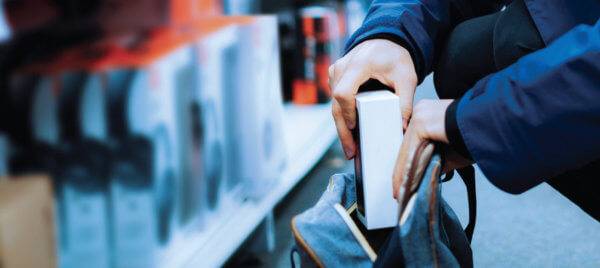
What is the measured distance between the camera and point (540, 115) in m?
0.74

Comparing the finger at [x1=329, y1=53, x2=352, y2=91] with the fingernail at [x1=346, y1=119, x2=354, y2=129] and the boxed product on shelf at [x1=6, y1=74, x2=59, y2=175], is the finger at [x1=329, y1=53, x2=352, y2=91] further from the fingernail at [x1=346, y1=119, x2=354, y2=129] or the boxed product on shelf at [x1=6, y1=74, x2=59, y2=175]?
the boxed product on shelf at [x1=6, y1=74, x2=59, y2=175]

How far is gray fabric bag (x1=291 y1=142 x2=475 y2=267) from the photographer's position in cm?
71

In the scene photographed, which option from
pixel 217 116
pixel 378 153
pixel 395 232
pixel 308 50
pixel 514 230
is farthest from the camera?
pixel 308 50

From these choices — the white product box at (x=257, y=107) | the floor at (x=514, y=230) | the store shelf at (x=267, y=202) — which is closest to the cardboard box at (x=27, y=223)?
the store shelf at (x=267, y=202)

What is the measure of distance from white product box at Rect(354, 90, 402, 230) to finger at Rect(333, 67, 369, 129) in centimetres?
4

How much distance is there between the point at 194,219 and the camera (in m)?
1.24

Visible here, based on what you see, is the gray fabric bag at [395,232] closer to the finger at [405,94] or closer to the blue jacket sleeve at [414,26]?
the finger at [405,94]

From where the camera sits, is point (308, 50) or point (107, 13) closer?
point (107, 13)

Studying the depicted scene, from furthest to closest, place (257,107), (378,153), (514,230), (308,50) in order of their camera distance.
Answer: (308,50) < (514,230) < (257,107) < (378,153)

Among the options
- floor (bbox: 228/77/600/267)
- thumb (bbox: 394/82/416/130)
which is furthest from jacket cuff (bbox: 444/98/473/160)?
floor (bbox: 228/77/600/267)

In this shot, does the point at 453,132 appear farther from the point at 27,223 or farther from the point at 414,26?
the point at 27,223

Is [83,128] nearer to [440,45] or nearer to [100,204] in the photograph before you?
[100,204]

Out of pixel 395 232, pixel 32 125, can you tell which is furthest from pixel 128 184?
pixel 395 232

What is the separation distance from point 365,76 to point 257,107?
2.21 ft
